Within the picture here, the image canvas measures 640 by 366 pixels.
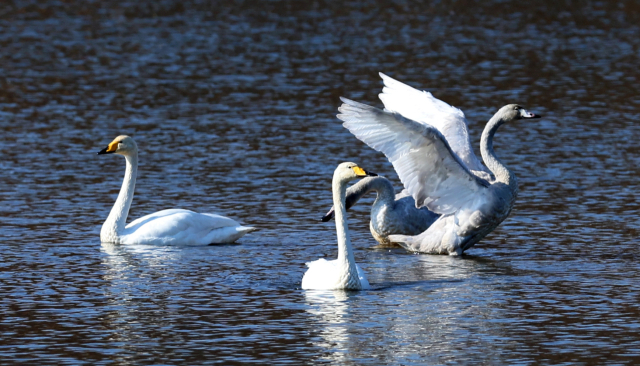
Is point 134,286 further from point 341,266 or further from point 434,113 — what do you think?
point 434,113

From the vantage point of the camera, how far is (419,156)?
1473cm

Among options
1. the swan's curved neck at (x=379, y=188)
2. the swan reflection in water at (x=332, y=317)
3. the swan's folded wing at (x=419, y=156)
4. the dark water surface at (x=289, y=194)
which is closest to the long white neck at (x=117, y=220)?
the dark water surface at (x=289, y=194)

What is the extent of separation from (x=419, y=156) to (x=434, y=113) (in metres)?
2.10

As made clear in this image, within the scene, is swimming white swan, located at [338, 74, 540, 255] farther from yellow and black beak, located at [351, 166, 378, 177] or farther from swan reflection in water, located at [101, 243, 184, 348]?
swan reflection in water, located at [101, 243, 184, 348]

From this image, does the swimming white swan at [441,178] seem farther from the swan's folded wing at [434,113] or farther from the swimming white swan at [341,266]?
the swimming white swan at [341,266]

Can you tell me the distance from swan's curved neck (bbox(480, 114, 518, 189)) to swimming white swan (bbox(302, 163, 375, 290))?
285 cm

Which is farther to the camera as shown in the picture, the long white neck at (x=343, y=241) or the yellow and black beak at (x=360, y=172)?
the long white neck at (x=343, y=241)

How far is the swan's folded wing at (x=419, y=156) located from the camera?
14.1 metres

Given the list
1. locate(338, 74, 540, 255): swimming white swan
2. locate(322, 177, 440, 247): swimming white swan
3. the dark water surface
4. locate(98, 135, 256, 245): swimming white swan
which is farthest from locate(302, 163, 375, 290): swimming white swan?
locate(98, 135, 256, 245): swimming white swan

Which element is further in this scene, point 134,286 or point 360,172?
point 134,286

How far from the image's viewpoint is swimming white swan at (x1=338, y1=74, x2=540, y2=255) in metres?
14.2

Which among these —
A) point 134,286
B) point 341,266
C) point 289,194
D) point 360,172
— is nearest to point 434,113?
point 289,194

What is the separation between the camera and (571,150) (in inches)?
850

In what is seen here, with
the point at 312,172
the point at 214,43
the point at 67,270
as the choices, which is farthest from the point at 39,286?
the point at 214,43
